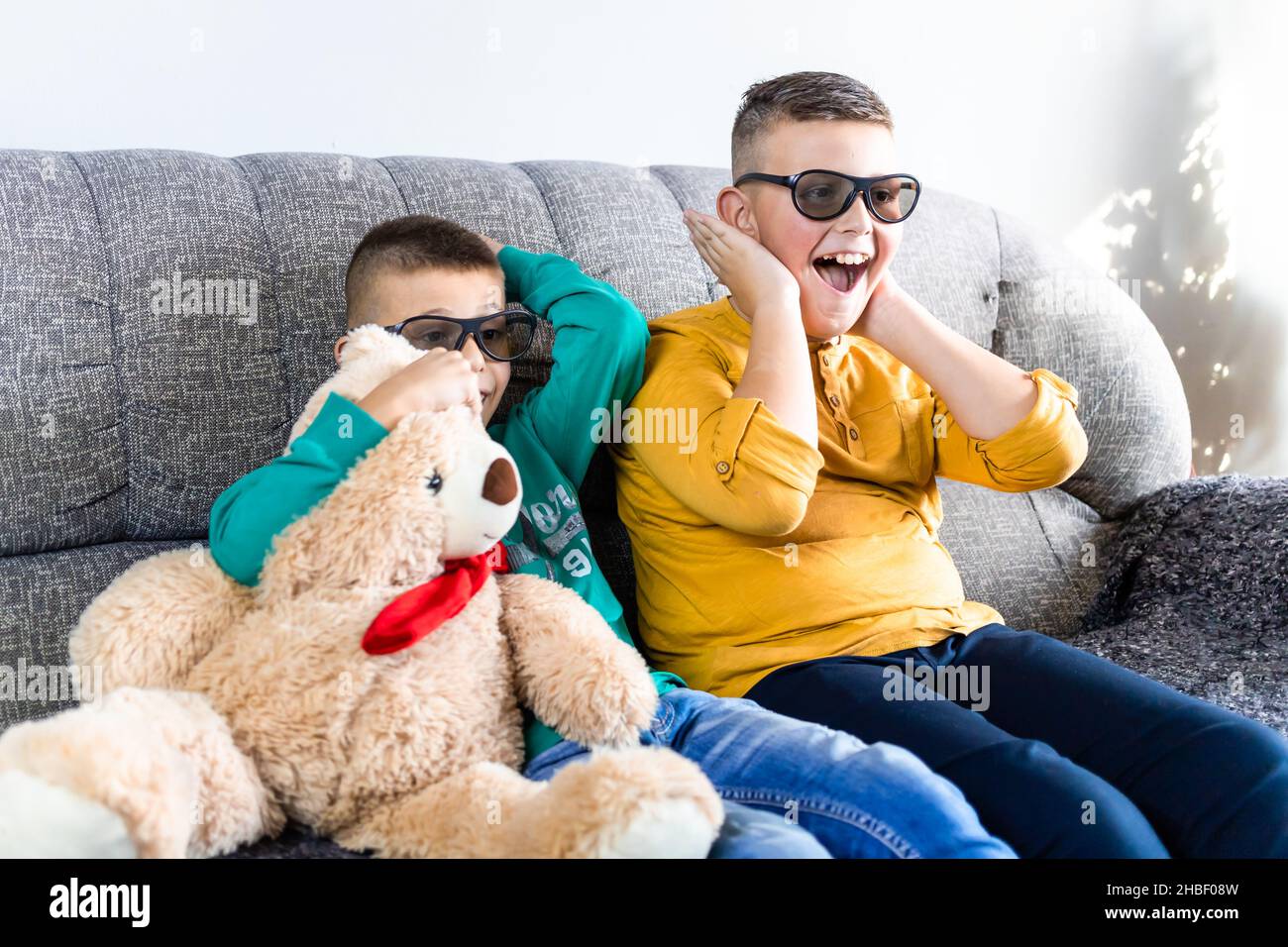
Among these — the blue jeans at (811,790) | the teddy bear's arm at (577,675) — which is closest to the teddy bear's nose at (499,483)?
the teddy bear's arm at (577,675)

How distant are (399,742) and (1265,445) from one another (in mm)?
2402

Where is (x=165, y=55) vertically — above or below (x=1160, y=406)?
above

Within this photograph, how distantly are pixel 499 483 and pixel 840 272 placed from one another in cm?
60

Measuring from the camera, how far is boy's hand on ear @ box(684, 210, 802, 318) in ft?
4.39

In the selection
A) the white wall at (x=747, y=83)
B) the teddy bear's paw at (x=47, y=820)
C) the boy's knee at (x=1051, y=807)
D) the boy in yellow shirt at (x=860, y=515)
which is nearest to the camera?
the teddy bear's paw at (x=47, y=820)

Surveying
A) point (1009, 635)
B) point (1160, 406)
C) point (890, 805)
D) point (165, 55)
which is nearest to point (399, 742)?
point (890, 805)

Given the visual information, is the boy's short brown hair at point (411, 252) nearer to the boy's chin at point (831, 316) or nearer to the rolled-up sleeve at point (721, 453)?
the rolled-up sleeve at point (721, 453)

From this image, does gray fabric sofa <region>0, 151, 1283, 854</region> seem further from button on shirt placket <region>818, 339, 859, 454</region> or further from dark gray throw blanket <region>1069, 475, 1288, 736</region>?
button on shirt placket <region>818, 339, 859, 454</region>

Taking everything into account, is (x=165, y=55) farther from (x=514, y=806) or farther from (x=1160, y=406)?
(x=1160, y=406)

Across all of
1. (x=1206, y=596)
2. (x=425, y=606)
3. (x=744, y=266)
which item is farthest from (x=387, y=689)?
(x=1206, y=596)

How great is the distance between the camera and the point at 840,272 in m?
1.43

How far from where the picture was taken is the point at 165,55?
5.49 feet

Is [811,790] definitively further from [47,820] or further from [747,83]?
[747,83]

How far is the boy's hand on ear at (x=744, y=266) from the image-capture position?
4.39 feet
